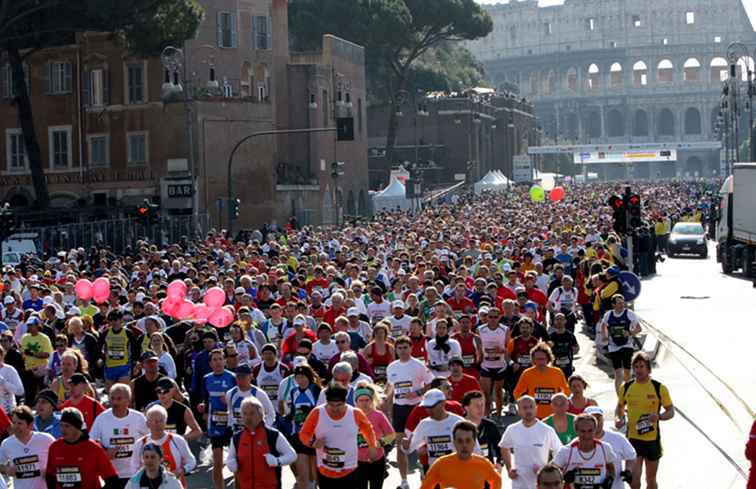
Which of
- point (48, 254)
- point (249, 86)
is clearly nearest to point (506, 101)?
point (249, 86)

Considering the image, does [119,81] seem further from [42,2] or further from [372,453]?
[372,453]

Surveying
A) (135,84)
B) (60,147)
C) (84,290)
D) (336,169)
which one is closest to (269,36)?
(336,169)

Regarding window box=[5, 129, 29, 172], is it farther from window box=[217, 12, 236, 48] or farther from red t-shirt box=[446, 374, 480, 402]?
red t-shirt box=[446, 374, 480, 402]

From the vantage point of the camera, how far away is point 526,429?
1105 centimetres

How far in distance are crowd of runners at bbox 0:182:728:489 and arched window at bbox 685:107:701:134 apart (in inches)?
6715

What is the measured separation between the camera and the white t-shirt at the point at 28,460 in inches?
426

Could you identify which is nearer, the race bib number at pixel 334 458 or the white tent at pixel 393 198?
the race bib number at pixel 334 458

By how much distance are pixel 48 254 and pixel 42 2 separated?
11.5m

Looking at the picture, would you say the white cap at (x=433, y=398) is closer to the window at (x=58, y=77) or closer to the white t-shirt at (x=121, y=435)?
the white t-shirt at (x=121, y=435)

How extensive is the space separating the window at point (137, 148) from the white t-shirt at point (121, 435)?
1809 inches

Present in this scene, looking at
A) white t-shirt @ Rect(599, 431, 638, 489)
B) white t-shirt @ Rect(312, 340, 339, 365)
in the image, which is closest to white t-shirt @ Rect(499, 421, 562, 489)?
white t-shirt @ Rect(599, 431, 638, 489)

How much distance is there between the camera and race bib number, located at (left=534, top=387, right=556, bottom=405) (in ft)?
43.9

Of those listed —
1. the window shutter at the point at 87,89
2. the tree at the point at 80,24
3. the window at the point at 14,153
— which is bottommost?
the window at the point at 14,153

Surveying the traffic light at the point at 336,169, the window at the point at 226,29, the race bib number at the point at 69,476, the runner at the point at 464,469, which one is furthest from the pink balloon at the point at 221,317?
the traffic light at the point at 336,169
